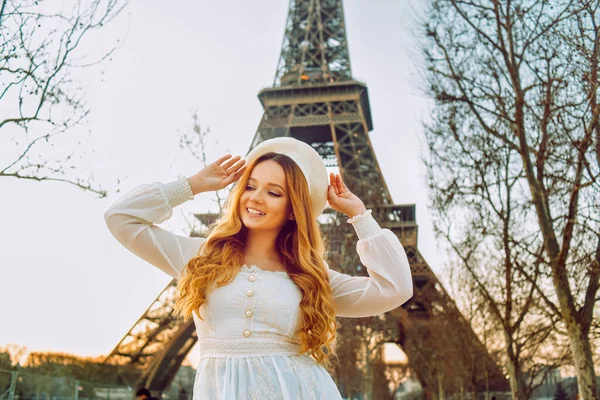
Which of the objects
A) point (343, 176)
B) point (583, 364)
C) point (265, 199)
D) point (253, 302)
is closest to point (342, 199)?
point (265, 199)

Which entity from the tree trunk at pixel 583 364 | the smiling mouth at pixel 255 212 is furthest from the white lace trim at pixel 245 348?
the tree trunk at pixel 583 364

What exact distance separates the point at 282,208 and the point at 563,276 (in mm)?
6399

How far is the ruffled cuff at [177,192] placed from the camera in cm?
259

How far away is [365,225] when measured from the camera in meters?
2.61

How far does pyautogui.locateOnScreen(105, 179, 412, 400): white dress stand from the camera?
228 centimetres

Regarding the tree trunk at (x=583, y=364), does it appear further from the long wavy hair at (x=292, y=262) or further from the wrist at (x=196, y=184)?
the wrist at (x=196, y=184)

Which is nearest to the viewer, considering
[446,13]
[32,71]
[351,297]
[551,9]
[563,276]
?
[351,297]

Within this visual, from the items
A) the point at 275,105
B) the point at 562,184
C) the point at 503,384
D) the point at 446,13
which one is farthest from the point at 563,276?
the point at 503,384

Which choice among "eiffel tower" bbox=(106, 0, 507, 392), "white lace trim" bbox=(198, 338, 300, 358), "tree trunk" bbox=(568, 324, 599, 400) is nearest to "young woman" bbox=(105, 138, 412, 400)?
"white lace trim" bbox=(198, 338, 300, 358)

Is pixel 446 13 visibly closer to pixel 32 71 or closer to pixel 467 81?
pixel 467 81

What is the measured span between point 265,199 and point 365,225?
418mm

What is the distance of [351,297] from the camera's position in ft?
8.57

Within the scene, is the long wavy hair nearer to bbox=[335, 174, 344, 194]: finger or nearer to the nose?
the nose

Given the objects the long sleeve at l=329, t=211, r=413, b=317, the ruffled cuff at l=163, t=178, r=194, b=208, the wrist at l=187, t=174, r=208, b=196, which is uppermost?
the wrist at l=187, t=174, r=208, b=196
